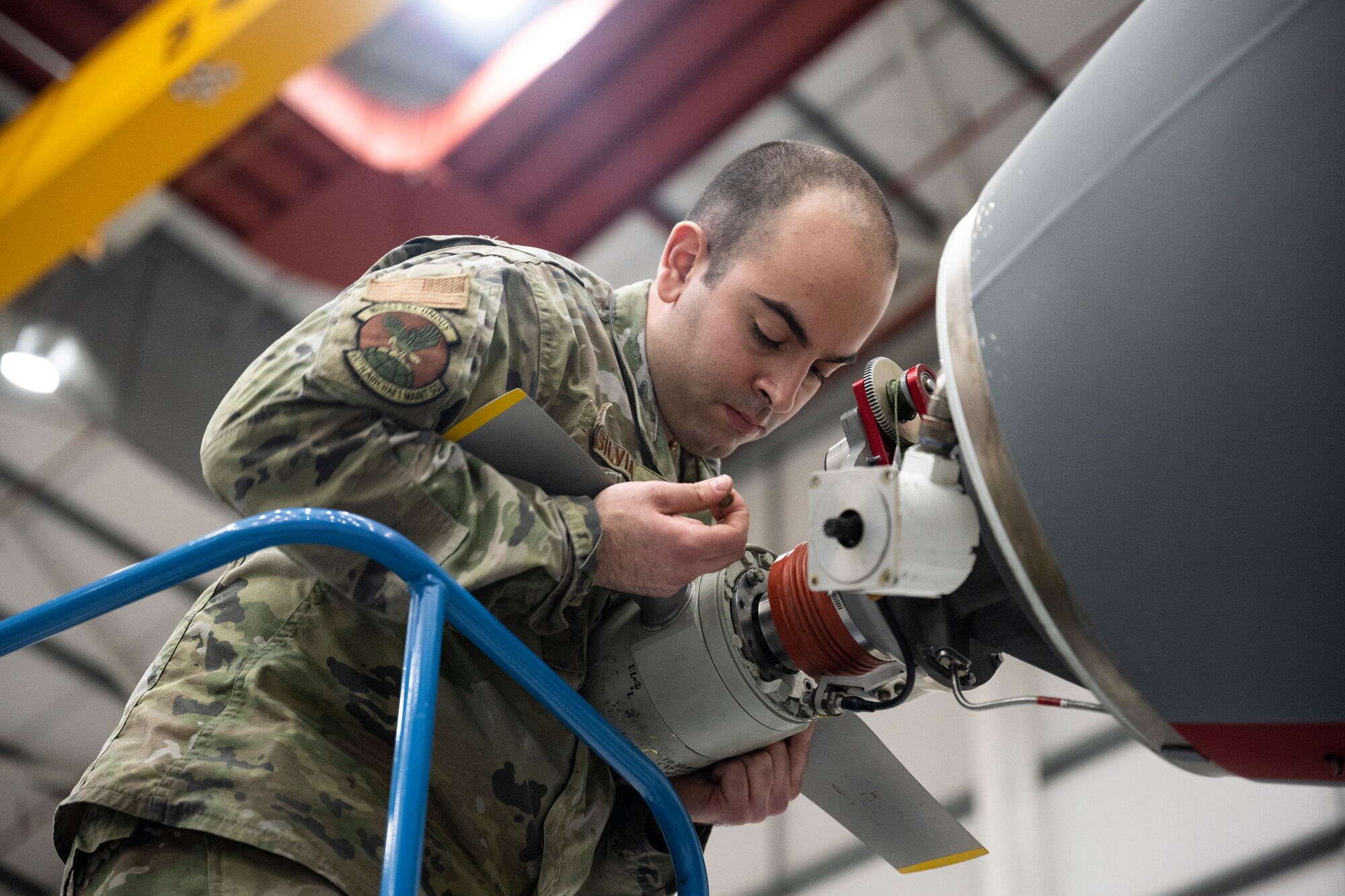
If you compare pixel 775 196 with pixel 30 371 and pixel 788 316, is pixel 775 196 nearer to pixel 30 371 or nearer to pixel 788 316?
pixel 788 316

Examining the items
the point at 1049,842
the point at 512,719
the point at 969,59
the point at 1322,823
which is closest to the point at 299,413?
the point at 512,719

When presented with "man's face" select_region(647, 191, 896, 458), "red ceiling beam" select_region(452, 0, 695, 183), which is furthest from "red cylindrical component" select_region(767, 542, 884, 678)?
"red ceiling beam" select_region(452, 0, 695, 183)

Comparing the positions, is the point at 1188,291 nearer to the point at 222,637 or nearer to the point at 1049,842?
the point at 222,637

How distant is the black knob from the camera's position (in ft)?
3.68

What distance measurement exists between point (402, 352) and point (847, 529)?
0.60 meters

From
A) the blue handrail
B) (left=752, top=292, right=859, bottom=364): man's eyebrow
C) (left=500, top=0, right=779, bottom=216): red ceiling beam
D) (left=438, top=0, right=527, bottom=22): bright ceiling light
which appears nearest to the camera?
the blue handrail

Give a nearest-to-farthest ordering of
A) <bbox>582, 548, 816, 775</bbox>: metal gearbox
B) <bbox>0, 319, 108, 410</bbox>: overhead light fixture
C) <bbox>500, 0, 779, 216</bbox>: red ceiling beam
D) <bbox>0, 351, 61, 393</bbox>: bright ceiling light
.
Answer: <bbox>582, 548, 816, 775</bbox>: metal gearbox → <bbox>500, 0, 779, 216</bbox>: red ceiling beam → <bbox>0, 351, 61, 393</bbox>: bright ceiling light → <bbox>0, 319, 108, 410</bbox>: overhead light fixture

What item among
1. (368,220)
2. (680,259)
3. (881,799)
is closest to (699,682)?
(881,799)

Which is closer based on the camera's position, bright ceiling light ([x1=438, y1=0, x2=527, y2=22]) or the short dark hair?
the short dark hair

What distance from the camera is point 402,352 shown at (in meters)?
1.41

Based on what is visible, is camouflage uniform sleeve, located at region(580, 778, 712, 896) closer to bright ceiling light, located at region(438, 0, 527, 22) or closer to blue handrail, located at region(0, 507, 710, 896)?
blue handrail, located at region(0, 507, 710, 896)

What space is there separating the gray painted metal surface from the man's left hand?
0.79 m

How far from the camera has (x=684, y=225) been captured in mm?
2076

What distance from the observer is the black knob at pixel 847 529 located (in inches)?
44.1
